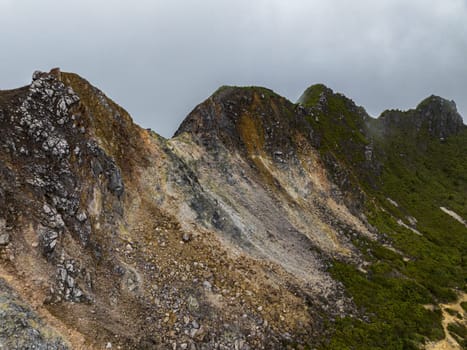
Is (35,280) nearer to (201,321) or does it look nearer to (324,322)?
(201,321)

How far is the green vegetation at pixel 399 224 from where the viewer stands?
2688 centimetres

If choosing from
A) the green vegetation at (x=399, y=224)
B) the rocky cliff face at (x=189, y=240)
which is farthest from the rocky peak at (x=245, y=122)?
the green vegetation at (x=399, y=224)

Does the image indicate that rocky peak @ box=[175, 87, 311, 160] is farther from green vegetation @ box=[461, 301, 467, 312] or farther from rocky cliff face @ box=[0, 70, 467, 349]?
green vegetation @ box=[461, 301, 467, 312]

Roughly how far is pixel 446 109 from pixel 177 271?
412ft

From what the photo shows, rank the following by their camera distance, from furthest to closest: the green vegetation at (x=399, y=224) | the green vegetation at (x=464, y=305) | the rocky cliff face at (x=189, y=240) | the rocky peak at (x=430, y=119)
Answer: the rocky peak at (x=430, y=119) → the green vegetation at (x=464, y=305) → the green vegetation at (x=399, y=224) → the rocky cliff face at (x=189, y=240)

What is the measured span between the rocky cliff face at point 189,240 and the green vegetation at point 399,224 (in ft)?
0.90

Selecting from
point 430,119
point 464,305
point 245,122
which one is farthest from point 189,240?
point 430,119

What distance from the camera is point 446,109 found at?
354ft

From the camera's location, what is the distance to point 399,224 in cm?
4925

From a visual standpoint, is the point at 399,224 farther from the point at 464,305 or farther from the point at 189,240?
the point at 189,240

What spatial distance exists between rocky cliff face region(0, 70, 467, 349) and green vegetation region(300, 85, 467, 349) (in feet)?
0.90

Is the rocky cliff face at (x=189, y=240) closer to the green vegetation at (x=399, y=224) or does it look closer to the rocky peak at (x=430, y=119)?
the green vegetation at (x=399, y=224)

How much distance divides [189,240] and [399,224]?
40862 mm

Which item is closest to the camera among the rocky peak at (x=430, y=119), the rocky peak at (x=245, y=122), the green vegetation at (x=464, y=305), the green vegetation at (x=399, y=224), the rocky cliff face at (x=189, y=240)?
the rocky cliff face at (x=189, y=240)
